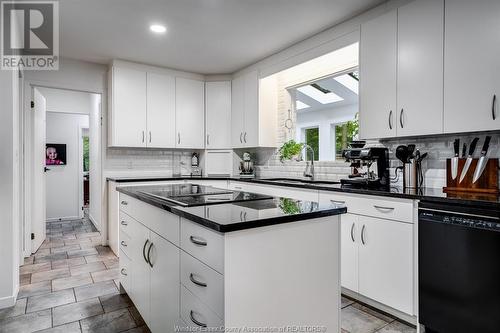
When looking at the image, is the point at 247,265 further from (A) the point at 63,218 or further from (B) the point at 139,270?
(A) the point at 63,218

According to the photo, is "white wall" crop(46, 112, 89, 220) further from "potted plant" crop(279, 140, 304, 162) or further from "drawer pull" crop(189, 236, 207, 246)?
"drawer pull" crop(189, 236, 207, 246)

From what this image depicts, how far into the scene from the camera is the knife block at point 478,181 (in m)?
2.00

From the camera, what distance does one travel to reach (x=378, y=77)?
2594mm

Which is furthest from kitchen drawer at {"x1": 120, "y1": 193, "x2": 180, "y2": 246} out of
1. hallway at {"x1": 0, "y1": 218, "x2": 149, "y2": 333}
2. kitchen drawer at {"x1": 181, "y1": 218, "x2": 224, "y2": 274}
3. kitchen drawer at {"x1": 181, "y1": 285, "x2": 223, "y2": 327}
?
hallway at {"x1": 0, "y1": 218, "x2": 149, "y2": 333}

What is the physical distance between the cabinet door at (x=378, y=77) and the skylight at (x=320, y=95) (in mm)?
2723

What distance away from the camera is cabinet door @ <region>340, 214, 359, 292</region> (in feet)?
7.90

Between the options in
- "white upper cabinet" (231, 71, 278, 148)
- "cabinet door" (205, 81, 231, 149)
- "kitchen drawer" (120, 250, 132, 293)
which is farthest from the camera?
"cabinet door" (205, 81, 231, 149)

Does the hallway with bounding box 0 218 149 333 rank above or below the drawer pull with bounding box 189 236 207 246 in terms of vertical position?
below

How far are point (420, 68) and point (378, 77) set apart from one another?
348mm

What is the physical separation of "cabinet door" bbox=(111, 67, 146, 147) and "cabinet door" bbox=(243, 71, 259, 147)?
140cm

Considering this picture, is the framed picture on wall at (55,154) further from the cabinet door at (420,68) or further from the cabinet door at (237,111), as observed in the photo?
the cabinet door at (420,68)

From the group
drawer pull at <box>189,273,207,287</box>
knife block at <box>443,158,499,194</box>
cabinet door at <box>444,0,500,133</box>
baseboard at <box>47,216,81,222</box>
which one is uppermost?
cabinet door at <box>444,0,500,133</box>

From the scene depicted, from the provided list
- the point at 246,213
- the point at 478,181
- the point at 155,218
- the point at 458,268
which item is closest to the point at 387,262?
the point at 458,268

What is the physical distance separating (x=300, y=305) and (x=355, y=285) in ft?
A: 4.27
